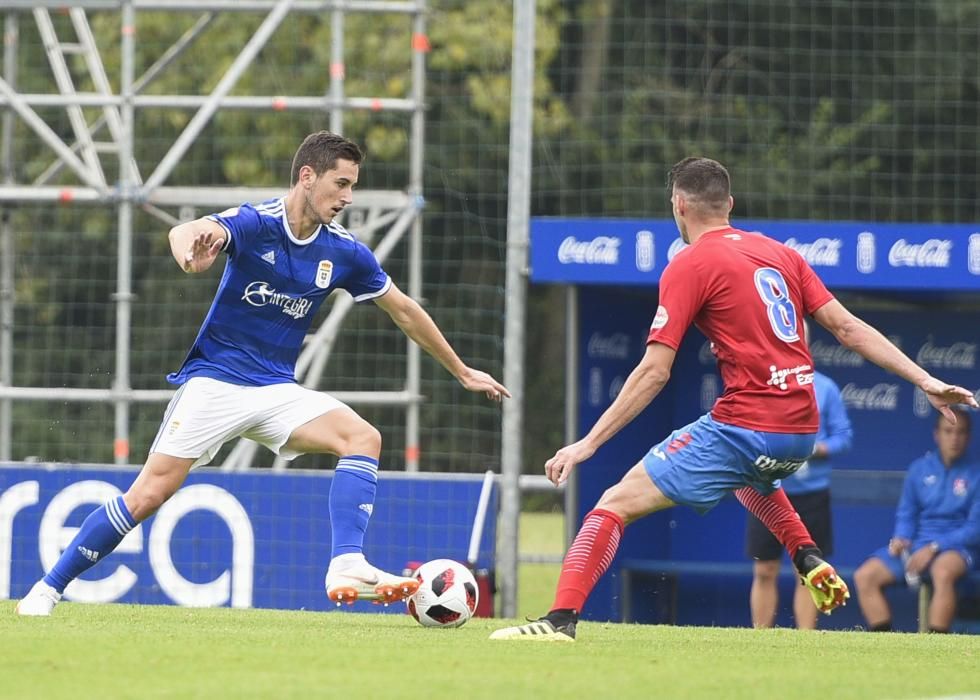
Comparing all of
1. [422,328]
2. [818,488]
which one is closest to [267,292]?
[422,328]

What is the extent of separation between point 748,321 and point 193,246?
85.2 inches

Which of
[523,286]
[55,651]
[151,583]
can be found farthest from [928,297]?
[55,651]

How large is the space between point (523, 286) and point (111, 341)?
11.5m

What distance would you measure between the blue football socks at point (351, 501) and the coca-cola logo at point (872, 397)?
6.17 m

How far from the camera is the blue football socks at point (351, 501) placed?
25.0ft

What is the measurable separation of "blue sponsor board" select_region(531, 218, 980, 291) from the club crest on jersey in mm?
3648

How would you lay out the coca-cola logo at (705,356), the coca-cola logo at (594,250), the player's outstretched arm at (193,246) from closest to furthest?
the player's outstretched arm at (193,246) < the coca-cola logo at (594,250) < the coca-cola logo at (705,356)

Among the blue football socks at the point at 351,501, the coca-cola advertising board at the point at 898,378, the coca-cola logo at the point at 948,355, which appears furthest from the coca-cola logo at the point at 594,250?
the blue football socks at the point at 351,501

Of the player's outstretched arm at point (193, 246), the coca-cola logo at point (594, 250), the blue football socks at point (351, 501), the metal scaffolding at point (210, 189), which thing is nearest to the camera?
the player's outstretched arm at point (193, 246)

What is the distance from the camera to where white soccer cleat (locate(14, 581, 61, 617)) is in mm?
7730

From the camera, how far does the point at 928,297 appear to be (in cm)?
1248

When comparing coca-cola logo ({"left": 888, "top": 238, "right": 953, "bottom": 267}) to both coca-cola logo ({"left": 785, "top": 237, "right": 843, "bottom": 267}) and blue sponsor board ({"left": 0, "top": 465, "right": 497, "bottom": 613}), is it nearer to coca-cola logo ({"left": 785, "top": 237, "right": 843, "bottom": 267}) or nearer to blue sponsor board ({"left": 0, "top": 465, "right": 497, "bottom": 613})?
coca-cola logo ({"left": 785, "top": 237, "right": 843, "bottom": 267})

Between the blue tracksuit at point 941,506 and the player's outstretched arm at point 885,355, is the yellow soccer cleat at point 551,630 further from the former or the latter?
the blue tracksuit at point 941,506

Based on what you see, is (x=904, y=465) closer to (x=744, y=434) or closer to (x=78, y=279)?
(x=744, y=434)
